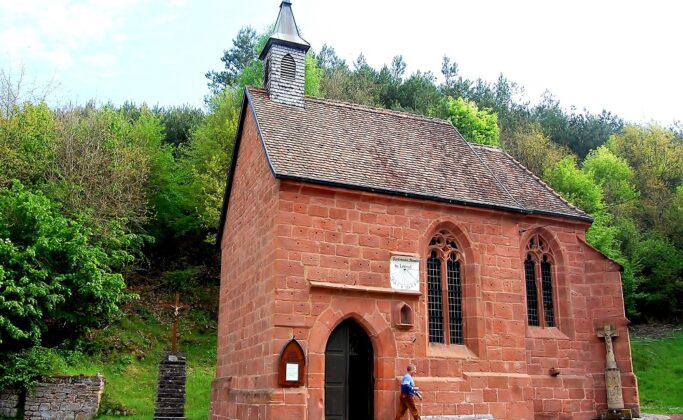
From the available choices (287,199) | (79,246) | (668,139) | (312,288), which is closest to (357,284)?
(312,288)

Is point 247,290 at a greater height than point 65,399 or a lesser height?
greater

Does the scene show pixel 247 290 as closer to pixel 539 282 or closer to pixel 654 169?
pixel 539 282

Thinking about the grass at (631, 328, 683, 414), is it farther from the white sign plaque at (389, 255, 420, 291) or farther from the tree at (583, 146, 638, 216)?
the white sign plaque at (389, 255, 420, 291)

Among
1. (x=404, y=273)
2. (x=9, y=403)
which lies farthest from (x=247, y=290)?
(x=9, y=403)

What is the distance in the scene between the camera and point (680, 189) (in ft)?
121

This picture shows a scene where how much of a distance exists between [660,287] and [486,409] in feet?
79.6

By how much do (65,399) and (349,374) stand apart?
403 inches

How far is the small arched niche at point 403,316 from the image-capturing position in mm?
13062

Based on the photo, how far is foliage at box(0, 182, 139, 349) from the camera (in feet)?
58.4

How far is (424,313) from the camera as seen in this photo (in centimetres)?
1357

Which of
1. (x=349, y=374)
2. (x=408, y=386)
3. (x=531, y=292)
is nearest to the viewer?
(x=408, y=386)

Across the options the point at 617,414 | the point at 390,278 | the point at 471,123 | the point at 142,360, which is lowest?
the point at 617,414

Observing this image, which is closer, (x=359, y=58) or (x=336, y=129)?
(x=336, y=129)

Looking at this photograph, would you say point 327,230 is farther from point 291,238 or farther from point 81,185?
point 81,185
